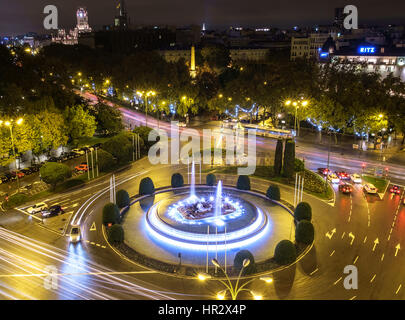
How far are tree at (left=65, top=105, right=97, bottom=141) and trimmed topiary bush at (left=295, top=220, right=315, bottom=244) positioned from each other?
3762cm

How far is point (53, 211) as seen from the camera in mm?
35219

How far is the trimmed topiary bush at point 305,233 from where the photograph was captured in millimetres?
29281

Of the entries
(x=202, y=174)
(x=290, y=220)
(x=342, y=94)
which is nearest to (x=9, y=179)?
(x=202, y=174)

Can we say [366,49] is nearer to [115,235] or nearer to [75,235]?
[115,235]

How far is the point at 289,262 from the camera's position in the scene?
2670 cm

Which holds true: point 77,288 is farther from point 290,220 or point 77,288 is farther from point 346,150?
point 346,150

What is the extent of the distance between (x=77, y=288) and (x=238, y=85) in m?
55.4

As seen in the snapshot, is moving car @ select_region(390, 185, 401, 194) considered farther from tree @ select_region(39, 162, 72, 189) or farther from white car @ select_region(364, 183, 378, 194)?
tree @ select_region(39, 162, 72, 189)

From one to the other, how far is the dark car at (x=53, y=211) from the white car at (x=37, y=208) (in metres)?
1.05

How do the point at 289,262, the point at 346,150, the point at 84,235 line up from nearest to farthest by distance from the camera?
the point at 289,262 < the point at 84,235 < the point at 346,150

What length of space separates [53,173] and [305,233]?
2693 cm

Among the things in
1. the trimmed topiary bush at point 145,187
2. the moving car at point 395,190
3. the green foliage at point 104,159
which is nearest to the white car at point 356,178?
the moving car at point 395,190

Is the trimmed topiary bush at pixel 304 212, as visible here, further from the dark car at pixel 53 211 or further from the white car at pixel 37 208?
the white car at pixel 37 208

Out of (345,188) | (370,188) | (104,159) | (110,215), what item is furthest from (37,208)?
(370,188)
